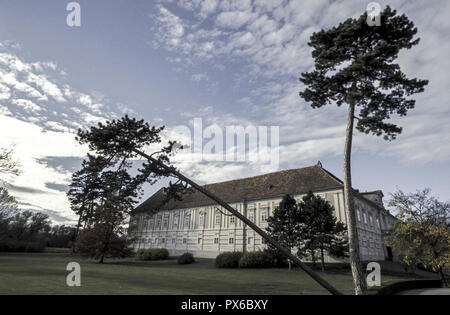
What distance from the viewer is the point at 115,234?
31703 millimetres

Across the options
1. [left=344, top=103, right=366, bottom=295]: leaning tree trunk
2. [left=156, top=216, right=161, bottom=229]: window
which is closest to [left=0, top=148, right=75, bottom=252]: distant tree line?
[left=156, top=216, right=161, bottom=229]: window

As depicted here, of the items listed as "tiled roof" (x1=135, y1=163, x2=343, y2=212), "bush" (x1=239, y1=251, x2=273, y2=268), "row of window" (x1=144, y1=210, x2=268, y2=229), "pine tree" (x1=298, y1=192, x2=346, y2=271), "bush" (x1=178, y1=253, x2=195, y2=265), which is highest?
"tiled roof" (x1=135, y1=163, x2=343, y2=212)

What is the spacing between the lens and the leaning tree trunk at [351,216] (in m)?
12.9

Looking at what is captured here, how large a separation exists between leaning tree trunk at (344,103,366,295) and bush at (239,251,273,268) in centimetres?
1673

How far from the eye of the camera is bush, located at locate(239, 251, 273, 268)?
29016 millimetres

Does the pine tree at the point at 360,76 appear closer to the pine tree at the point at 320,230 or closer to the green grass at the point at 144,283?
the green grass at the point at 144,283

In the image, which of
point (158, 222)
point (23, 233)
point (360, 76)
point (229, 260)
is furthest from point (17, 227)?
point (360, 76)

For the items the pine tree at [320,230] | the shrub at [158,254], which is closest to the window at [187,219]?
the shrub at [158,254]

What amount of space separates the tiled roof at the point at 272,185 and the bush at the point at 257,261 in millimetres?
→ 11069

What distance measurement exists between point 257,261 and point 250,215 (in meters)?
12.6

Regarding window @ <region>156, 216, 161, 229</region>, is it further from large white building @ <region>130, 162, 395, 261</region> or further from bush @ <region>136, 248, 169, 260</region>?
bush @ <region>136, 248, 169, 260</region>

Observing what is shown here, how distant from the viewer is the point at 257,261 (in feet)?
95.1

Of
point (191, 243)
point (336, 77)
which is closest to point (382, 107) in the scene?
point (336, 77)

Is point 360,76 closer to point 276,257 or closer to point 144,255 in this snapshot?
point 276,257
